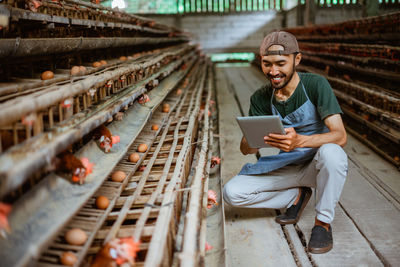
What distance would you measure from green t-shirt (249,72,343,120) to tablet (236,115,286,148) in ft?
0.82

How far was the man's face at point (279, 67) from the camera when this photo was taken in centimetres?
199

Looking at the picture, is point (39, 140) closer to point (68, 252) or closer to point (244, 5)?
point (68, 252)

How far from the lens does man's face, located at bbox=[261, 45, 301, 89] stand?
1.99 m

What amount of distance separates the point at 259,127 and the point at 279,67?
14.3 inches

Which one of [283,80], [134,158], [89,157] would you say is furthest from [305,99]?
[89,157]


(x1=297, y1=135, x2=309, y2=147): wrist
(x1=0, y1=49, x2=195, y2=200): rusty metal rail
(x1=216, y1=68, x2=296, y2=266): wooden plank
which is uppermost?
(x1=0, y1=49, x2=195, y2=200): rusty metal rail

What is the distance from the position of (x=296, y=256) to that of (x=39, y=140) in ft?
4.46

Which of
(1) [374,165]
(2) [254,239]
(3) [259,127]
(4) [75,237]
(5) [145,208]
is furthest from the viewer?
(1) [374,165]

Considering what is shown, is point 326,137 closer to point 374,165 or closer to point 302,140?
point 302,140

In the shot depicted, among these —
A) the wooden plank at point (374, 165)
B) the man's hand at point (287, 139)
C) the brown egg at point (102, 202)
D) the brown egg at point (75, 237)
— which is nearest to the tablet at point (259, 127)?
the man's hand at point (287, 139)

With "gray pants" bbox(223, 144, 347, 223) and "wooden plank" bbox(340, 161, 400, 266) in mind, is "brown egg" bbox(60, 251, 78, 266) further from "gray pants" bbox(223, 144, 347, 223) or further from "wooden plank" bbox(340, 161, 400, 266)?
"wooden plank" bbox(340, 161, 400, 266)

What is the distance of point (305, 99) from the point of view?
2.06 m

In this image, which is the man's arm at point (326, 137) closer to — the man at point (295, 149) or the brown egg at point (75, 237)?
the man at point (295, 149)

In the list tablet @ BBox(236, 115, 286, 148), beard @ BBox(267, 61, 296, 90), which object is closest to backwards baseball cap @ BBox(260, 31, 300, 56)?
beard @ BBox(267, 61, 296, 90)
